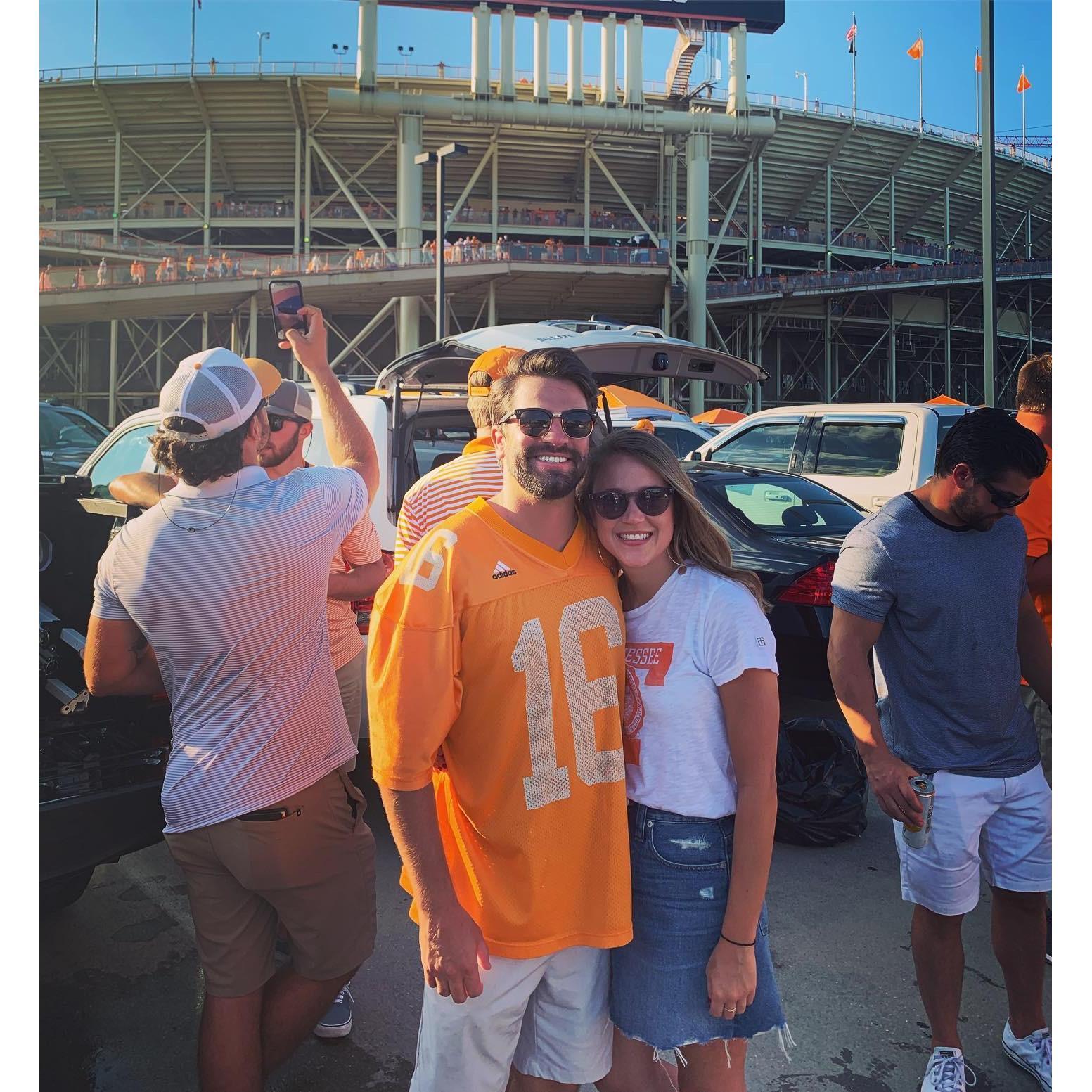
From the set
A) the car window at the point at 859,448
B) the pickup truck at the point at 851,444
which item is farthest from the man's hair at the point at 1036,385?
the car window at the point at 859,448

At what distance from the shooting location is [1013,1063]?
8.03 ft

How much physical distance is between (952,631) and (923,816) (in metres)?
0.49

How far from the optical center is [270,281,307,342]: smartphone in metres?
2.45

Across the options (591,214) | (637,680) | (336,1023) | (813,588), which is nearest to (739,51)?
(813,588)

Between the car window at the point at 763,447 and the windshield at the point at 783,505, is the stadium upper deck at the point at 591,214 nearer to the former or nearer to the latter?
the car window at the point at 763,447

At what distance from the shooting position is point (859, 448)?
6.23 metres

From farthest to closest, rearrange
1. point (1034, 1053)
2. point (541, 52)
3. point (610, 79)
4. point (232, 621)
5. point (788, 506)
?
point (610, 79)
point (541, 52)
point (788, 506)
point (1034, 1053)
point (232, 621)

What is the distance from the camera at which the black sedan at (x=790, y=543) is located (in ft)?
14.0

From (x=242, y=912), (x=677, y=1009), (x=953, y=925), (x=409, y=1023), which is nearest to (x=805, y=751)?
(x=953, y=925)

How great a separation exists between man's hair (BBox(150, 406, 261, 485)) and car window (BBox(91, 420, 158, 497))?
2173 mm

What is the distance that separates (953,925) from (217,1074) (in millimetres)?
1910

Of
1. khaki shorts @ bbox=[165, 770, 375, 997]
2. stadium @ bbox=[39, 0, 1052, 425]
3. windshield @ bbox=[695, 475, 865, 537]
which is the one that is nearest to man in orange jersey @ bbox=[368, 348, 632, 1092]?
khaki shorts @ bbox=[165, 770, 375, 997]

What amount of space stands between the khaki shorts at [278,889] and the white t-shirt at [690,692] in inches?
31.2

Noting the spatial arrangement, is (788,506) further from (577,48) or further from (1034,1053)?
(577,48)
